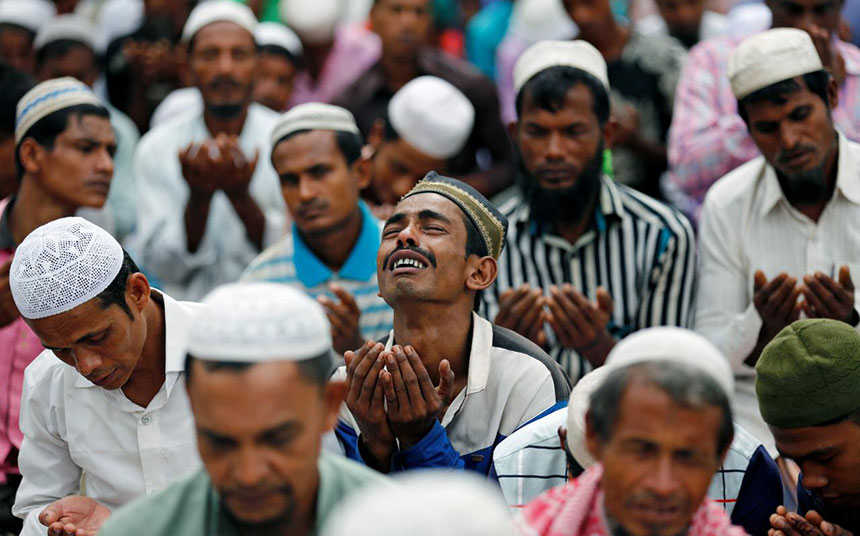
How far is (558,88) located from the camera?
565cm

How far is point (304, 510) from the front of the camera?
116 inches

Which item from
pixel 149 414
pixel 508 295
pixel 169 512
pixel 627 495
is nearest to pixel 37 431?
pixel 149 414

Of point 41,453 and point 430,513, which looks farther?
point 41,453

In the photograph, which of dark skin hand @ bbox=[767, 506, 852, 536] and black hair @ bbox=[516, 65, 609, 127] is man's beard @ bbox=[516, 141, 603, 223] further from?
dark skin hand @ bbox=[767, 506, 852, 536]

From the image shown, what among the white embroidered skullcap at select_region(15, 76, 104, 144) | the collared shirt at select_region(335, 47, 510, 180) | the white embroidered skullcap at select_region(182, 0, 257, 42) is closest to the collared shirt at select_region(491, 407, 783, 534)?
the white embroidered skullcap at select_region(15, 76, 104, 144)

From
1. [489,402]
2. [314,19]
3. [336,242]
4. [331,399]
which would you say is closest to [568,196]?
[336,242]

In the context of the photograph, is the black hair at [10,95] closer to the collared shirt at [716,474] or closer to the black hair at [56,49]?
the black hair at [56,49]

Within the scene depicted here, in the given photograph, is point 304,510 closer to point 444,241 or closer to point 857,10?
point 444,241

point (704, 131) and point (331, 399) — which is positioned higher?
point (704, 131)

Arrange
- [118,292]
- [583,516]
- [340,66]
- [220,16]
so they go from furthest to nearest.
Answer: [340,66] → [220,16] → [118,292] → [583,516]

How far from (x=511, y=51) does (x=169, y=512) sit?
540 centimetres

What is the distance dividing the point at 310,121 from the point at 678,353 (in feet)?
10.9

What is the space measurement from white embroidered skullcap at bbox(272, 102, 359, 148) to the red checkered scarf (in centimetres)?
315

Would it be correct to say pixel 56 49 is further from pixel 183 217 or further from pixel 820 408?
pixel 820 408
